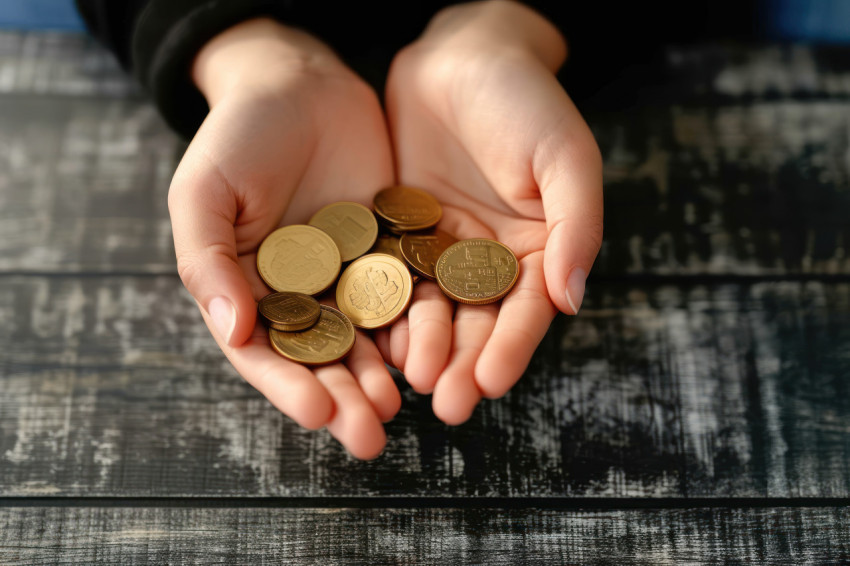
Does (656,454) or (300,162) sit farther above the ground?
(300,162)

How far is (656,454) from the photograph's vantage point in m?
1.42

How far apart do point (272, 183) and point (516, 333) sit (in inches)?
26.5

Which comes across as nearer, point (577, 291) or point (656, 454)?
point (577, 291)

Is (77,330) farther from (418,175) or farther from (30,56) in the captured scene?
(30,56)

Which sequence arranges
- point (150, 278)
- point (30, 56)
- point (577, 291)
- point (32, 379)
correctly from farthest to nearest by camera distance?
point (30, 56), point (150, 278), point (32, 379), point (577, 291)

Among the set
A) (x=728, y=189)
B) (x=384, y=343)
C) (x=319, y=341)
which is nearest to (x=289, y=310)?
(x=319, y=341)

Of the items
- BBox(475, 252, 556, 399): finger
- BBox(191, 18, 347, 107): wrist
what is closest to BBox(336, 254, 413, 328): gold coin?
BBox(475, 252, 556, 399): finger

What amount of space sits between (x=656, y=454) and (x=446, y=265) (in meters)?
0.64

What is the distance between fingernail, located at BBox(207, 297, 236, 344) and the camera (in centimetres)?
114

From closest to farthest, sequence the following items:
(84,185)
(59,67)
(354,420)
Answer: (354,420) → (84,185) → (59,67)

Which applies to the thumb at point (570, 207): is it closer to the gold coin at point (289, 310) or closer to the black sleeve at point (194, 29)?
the gold coin at point (289, 310)

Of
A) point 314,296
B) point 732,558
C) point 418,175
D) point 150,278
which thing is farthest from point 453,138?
point 732,558

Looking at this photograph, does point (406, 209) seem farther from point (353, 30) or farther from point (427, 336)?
point (353, 30)

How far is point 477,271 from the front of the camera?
1.34 m
